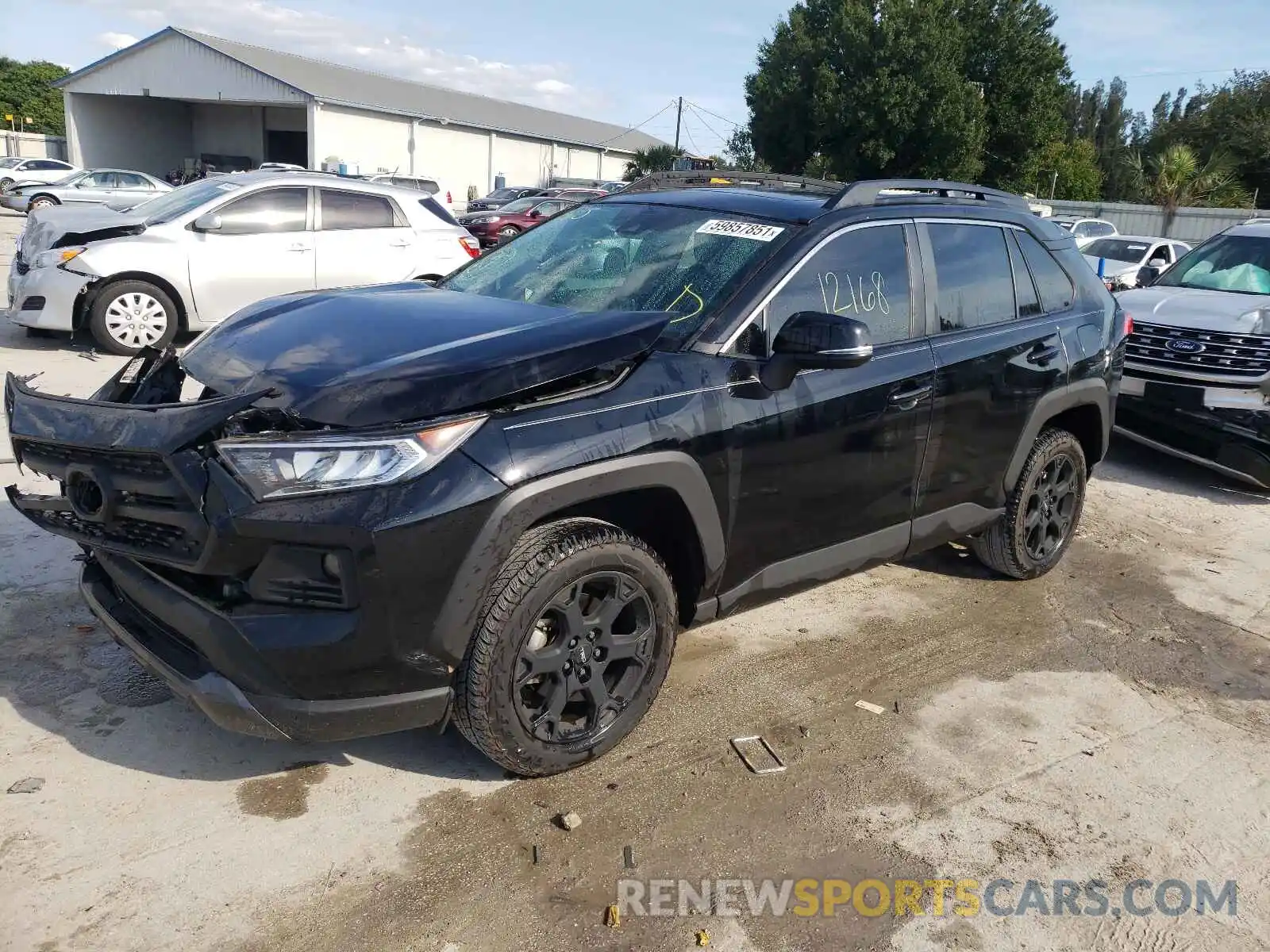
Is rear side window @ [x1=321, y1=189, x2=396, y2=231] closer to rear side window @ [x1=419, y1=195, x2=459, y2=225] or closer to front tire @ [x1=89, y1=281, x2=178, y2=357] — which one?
rear side window @ [x1=419, y1=195, x2=459, y2=225]

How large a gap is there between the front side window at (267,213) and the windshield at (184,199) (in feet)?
0.69

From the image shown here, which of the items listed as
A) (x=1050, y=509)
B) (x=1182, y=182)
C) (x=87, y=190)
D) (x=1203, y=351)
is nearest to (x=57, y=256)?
(x=1050, y=509)

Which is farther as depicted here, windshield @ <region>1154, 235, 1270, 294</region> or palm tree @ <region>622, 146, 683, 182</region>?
palm tree @ <region>622, 146, 683, 182</region>

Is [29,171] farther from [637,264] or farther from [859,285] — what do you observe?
[859,285]

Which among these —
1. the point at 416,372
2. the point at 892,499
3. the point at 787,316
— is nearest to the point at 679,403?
the point at 787,316

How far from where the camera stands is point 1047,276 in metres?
4.86

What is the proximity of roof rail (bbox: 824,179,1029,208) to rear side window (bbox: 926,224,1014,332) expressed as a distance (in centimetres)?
20

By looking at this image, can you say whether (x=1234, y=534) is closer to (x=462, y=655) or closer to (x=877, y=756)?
(x=877, y=756)

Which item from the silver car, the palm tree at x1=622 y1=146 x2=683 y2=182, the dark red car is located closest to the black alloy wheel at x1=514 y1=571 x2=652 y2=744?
the dark red car

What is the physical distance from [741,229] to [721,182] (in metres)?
0.92

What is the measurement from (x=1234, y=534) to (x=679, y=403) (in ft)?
15.7

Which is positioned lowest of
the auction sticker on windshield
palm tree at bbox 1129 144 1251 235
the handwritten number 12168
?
the handwritten number 12168

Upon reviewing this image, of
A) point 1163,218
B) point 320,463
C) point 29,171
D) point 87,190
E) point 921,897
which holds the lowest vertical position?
point 921,897

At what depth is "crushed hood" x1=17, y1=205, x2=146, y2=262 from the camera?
28.7 feet
